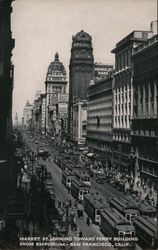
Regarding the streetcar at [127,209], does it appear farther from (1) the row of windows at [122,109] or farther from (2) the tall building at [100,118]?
(2) the tall building at [100,118]

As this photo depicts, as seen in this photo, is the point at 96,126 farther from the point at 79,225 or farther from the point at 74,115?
the point at 79,225

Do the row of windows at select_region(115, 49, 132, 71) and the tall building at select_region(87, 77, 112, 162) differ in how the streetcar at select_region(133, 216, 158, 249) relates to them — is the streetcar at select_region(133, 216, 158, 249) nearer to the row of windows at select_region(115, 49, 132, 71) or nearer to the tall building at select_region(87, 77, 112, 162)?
the row of windows at select_region(115, 49, 132, 71)

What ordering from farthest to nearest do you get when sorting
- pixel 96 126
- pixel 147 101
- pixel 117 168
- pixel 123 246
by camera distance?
pixel 96 126
pixel 117 168
pixel 147 101
pixel 123 246

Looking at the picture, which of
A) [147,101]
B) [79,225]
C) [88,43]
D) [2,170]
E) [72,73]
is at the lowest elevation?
[79,225]

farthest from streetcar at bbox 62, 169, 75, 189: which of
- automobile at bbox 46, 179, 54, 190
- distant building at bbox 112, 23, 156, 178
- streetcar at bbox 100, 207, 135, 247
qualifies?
streetcar at bbox 100, 207, 135, 247

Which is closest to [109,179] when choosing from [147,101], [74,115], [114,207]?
[147,101]

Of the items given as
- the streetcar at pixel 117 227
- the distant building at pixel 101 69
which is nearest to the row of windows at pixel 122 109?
the streetcar at pixel 117 227

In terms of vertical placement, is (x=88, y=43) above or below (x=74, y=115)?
above
